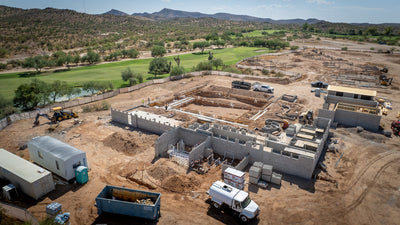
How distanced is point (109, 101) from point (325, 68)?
52.7 meters

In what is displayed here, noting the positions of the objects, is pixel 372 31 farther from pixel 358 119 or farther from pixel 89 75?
pixel 89 75

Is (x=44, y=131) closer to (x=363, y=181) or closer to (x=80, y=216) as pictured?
(x=80, y=216)

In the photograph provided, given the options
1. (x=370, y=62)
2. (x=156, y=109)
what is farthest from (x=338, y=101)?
(x=370, y=62)

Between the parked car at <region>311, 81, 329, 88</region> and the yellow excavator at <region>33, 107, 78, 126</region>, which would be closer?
the yellow excavator at <region>33, 107, 78, 126</region>

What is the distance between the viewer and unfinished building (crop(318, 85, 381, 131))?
28.2 m

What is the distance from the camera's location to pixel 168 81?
50.1 m

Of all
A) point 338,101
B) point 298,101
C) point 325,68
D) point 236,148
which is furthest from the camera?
point 325,68

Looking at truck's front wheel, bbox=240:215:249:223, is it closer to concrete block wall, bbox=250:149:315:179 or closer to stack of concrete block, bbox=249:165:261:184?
stack of concrete block, bbox=249:165:261:184

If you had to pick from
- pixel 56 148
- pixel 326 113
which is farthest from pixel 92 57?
pixel 326 113

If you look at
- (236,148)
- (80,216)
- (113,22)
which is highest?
(113,22)

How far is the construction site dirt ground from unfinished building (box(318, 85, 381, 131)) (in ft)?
5.50

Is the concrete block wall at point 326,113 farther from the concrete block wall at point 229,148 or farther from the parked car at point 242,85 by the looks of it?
the parked car at point 242,85

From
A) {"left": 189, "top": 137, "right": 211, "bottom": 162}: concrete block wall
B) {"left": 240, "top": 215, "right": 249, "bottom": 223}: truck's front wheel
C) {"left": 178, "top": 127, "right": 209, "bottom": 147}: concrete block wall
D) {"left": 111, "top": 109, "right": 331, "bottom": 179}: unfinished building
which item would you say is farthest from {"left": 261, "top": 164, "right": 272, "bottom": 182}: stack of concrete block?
{"left": 178, "top": 127, "right": 209, "bottom": 147}: concrete block wall

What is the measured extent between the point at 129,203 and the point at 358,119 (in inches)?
1052
